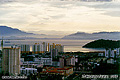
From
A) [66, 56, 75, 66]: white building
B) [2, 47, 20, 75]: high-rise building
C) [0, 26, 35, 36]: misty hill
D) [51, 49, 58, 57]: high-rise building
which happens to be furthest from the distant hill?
[2, 47, 20, 75]: high-rise building

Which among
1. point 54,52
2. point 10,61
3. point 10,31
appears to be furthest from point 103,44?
point 10,61

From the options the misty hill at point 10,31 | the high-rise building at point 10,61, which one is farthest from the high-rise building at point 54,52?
the high-rise building at point 10,61

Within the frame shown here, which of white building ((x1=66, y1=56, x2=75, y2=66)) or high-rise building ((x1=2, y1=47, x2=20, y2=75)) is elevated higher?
high-rise building ((x1=2, y1=47, x2=20, y2=75))

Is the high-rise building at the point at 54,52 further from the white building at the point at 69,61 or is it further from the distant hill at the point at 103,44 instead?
the distant hill at the point at 103,44

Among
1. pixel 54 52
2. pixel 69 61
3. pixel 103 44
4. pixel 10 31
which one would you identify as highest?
pixel 10 31

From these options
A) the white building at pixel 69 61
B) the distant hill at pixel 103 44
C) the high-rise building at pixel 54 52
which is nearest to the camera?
the white building at pixel 69 61

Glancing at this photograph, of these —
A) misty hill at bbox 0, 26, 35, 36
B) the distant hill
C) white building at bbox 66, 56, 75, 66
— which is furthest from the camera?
the distant hill

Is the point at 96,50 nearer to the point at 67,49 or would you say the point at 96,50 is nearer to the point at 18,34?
the point at 67,49

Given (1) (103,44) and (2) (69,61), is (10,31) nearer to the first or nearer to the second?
(2) (69,61)

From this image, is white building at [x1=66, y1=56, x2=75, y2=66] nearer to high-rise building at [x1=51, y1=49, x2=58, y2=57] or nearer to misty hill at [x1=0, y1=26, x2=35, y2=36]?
high-rise building at [x1=51, y1=49, x2=58, y2=57]
